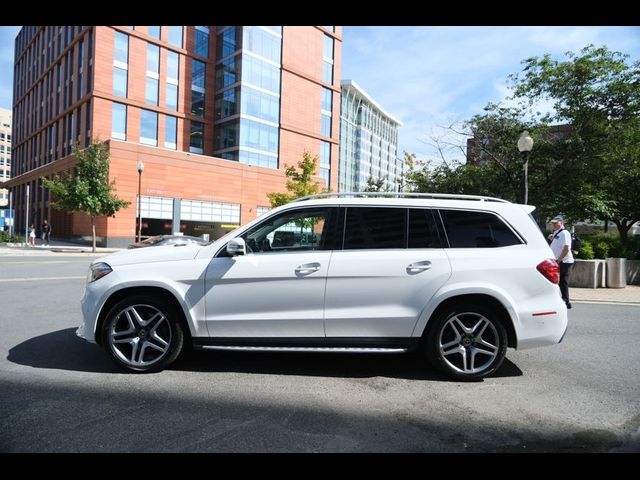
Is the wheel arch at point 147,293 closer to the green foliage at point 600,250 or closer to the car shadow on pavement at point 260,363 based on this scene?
the car shadow on pavement at point 260,363

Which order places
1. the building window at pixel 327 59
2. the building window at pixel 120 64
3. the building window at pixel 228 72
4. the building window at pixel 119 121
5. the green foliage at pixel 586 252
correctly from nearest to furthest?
1. the green foliage at pixel 586 252
2. the building window at pixel 120 64
3. the building window at pixel 119 121
4. the building window at pixel 228 72
5. the building window at pixel 327 59

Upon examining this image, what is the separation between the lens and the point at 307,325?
4262 mm

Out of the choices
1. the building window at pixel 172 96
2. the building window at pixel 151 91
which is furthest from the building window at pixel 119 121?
the building window at pixel 172 96

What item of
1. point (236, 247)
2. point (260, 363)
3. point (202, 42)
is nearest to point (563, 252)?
point (260, 363)

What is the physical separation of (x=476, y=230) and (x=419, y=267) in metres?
0.76

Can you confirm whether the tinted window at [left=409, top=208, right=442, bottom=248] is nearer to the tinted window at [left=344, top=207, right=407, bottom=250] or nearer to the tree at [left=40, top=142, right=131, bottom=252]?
the tinted window at [left=344, top=207, right=407, bottom=250]

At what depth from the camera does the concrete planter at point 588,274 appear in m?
12.4

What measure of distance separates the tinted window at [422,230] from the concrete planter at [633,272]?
499 inches

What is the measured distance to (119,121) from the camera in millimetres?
40375

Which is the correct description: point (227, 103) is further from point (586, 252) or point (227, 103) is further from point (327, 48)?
point (586, 252)

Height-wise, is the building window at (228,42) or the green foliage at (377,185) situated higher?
the building window at (228,42)

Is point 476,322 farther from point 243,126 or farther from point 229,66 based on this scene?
point 229,66

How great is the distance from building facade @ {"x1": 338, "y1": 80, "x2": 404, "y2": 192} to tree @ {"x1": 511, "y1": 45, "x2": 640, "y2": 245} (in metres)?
75.1
